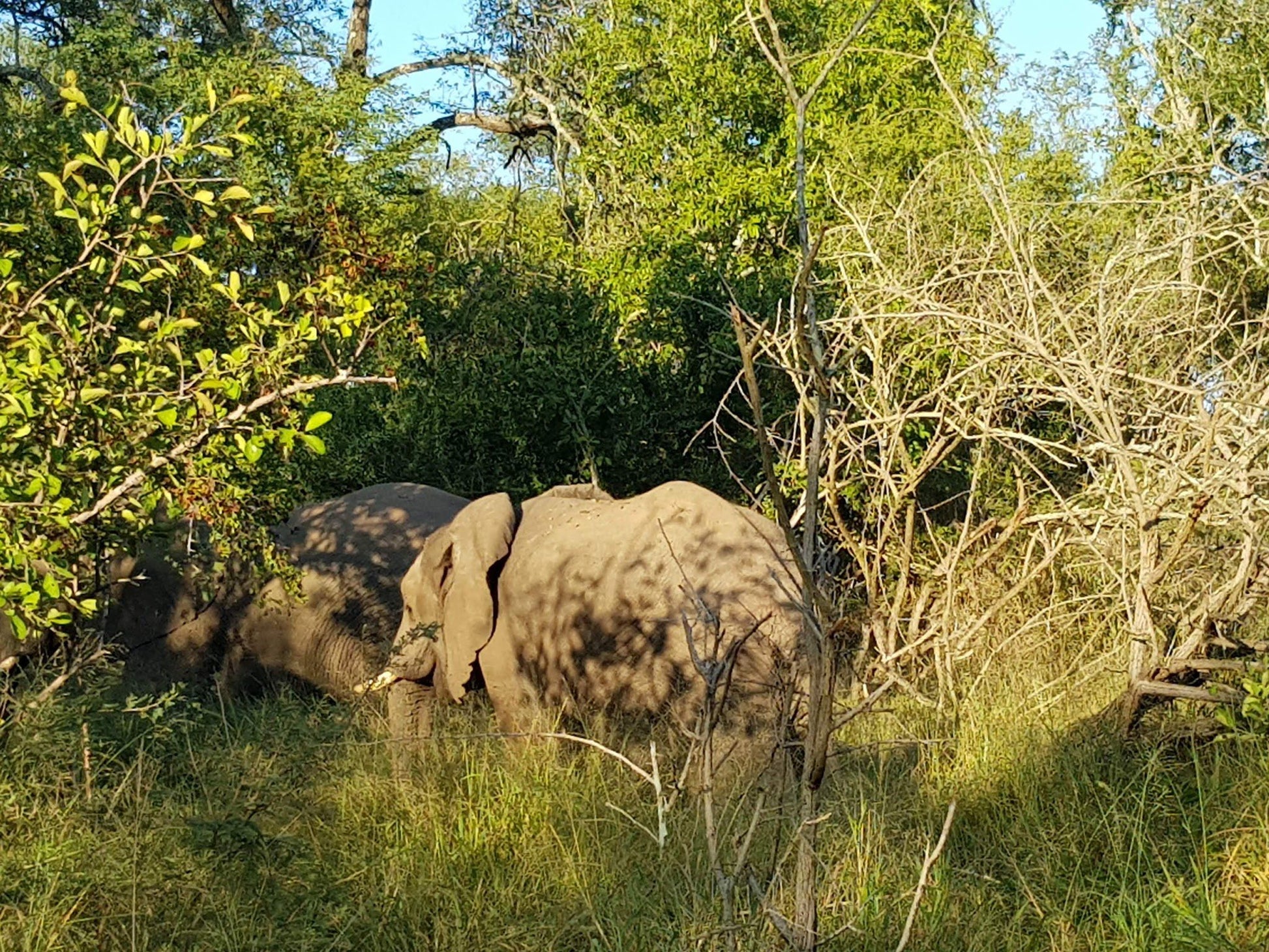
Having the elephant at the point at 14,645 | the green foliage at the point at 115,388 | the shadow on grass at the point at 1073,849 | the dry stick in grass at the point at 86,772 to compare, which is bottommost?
the elephant at the point at 14,645

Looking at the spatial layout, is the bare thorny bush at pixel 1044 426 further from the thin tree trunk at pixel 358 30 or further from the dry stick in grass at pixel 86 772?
the thin tree trunk at pixel 358 30

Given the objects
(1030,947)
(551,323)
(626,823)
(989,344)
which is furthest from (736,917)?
(551,323)

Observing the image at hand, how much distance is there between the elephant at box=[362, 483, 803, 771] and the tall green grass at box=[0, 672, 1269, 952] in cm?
47

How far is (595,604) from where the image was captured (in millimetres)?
7055

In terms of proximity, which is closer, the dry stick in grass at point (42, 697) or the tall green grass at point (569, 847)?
the tall green grass at point (569, 847)

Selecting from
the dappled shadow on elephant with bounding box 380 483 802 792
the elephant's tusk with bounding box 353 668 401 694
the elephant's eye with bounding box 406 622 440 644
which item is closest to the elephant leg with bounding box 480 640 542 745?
the dappled shadow on elephant with bounding box 380 483 802 792

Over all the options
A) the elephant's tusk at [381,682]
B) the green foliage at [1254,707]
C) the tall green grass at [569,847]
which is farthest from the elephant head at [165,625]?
the green foliage at [1254,707]

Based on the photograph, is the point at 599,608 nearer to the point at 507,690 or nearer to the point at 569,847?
the point at 507,690

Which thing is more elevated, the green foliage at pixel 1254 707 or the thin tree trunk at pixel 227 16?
the thin tree trunk at pixel 227 16

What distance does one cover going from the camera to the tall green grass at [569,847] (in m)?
4.81

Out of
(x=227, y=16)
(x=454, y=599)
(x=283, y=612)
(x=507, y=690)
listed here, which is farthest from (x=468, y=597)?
(x=227, y=16)

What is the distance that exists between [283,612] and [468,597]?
2.04 metres

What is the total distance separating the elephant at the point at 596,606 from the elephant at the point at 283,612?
114 cm

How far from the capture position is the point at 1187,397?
7.02 m
